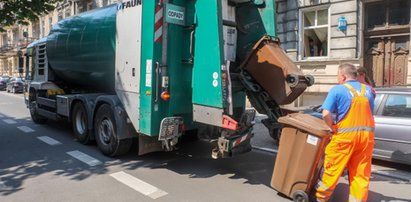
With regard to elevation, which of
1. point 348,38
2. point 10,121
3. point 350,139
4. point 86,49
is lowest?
point 10,121

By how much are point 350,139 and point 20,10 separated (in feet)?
28.7

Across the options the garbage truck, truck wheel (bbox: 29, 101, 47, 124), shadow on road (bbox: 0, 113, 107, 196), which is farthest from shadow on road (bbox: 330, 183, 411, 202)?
truck wheel (bbox: 29, 101, 47, 124)

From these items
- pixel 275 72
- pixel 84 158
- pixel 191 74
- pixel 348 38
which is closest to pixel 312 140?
pixel 275 72

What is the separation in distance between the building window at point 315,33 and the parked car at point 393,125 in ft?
26.3

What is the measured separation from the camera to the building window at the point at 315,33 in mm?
13859

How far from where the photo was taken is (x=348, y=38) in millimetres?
12805

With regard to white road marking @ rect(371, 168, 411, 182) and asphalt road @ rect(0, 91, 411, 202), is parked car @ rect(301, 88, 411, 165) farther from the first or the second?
asphalt road @ rect(0, 91, 411, 202)

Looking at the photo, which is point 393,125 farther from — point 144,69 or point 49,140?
point 49,140

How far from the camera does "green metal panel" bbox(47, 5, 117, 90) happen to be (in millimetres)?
6802

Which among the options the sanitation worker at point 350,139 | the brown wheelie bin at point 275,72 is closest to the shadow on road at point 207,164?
the brown wheelie bin at point 275,72

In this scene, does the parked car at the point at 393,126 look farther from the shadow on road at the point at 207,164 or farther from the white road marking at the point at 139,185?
the white road marking at the point at 139,185

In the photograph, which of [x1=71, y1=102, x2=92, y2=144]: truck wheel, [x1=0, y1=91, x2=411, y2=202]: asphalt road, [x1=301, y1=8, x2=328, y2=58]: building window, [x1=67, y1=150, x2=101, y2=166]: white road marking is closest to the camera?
[x1=0, y1=91, x2=411, y2=202]: asphalt road

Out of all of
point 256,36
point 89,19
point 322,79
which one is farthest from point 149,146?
point 322,79

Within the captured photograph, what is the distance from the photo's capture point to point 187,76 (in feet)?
18.1
